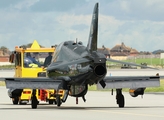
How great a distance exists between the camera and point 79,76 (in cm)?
2394

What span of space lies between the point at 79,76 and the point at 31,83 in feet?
6.41

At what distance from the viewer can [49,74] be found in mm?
26078

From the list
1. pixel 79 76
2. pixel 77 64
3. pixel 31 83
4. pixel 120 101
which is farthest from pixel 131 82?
pixel 31 83

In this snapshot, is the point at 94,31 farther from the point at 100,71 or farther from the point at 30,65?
the point at 30,65

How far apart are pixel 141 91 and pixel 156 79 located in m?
1.42

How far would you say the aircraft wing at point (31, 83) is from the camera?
80.7 feet

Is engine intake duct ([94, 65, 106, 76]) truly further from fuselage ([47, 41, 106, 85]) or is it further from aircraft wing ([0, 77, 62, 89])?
aircraft wing ([0, 77, 62, 89])

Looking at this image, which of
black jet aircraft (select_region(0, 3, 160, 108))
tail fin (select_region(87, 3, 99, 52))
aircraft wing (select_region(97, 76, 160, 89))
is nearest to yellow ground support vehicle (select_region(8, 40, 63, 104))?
black jet aircraft (select_region(0, 3, 160, 108))

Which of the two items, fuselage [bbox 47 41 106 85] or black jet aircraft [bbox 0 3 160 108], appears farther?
black jet aircraft [bbox 0 3 160 108]

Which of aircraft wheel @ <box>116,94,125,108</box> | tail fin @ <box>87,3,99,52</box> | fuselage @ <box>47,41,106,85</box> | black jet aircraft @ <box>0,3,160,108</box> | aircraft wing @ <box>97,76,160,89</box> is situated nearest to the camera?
fuselage @ <box>47,41,106,85</box>

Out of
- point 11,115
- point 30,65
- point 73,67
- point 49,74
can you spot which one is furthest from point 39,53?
point 11,115

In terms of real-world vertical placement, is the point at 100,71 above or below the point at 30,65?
below

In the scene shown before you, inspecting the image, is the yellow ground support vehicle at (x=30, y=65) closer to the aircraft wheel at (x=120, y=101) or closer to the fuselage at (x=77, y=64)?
the fuselage at (x=77, y=64)

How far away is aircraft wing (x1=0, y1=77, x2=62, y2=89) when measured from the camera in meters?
24.6
